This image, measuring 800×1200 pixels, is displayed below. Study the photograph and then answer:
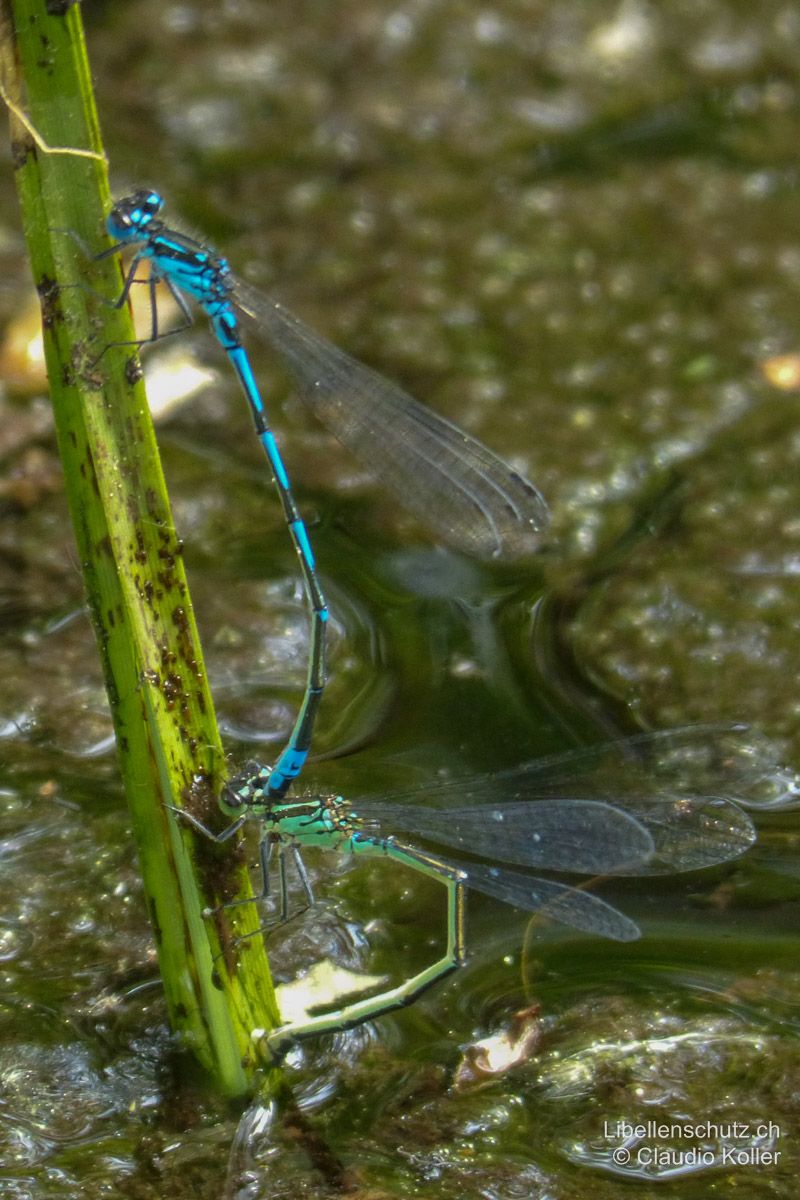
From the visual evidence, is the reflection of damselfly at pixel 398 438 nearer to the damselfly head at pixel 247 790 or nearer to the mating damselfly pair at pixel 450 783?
the mating damselfly pair at pixel 450 783

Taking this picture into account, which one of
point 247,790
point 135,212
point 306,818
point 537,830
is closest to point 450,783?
point 537,830

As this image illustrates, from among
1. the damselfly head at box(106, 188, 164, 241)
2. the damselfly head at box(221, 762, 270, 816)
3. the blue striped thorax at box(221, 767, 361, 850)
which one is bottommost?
the blue striped thorax at box(221, 767, 361, 850)

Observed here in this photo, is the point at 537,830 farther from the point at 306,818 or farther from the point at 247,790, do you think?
the point at 247,790

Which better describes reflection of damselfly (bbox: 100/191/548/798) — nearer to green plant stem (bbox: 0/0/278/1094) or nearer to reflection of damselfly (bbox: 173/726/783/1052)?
reflection of damselfly (bbox: 173/726/783/1052)

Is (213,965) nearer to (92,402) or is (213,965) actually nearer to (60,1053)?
(60,1053)

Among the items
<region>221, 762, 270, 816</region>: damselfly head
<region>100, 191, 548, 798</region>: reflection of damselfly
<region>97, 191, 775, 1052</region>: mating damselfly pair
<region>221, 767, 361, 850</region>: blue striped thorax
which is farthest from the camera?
<region>100, 191, 548, 798</region>: reflection of damselfly

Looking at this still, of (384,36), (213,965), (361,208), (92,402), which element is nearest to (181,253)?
(92,402)

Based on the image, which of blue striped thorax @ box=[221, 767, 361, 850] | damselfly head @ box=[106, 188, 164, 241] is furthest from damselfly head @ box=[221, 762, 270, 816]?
damselfly head @ box=[106, 188, 164, 241]

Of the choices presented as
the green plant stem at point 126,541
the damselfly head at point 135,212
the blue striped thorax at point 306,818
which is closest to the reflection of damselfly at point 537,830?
the blue striped thorax at point 306,818
